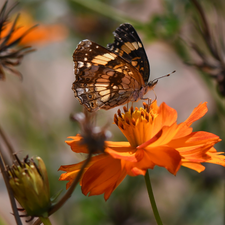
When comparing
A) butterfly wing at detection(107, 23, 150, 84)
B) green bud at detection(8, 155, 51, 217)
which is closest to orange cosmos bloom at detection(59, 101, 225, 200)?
green bud at detection(8, 155, 51, 217)

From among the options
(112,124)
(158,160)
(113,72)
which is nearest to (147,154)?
(158,160)

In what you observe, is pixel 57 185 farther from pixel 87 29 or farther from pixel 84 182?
pixel 87 29

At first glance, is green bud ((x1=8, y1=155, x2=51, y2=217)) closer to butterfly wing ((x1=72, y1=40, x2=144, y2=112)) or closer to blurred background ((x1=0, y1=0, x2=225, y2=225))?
butterfly wing ((x1=72, y1=40, x2=144, y2=112))

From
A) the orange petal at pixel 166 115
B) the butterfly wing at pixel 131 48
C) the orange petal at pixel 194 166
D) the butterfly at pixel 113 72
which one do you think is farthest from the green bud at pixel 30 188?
the butterfly wing at pixel 131 48

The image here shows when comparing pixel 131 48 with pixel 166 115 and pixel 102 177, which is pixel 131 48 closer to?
pixel 166 115

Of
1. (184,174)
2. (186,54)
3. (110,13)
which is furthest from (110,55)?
(184,174)

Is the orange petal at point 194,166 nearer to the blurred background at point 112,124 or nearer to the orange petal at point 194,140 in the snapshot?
the orange petal at point 194,140
